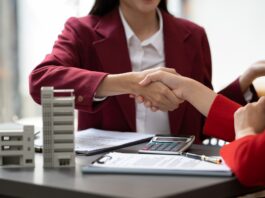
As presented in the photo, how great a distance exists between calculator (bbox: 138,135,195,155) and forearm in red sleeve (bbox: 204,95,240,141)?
77mm

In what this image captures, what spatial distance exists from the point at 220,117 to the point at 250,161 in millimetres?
303

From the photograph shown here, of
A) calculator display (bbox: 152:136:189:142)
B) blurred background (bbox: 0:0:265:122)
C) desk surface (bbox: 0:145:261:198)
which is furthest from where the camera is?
blurred background (bbox: 0:0:265:122)

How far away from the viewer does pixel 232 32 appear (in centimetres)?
347

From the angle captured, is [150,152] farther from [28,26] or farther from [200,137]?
[28,26]

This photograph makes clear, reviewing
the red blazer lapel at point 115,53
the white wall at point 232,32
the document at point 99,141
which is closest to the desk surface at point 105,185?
the document at point 99,141

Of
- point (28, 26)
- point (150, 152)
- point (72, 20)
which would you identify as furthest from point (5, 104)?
point (150, 152)

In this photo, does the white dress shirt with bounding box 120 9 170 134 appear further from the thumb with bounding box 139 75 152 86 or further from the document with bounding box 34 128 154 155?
the thumb with bounding box 139 75 152 86

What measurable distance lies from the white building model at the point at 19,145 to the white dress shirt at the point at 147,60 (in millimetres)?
642

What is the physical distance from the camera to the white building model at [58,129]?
126cm

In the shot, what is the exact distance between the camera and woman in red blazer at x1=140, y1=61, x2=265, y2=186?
3.70ft

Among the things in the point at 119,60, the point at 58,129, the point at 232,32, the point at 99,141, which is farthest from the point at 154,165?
the point at 232,32

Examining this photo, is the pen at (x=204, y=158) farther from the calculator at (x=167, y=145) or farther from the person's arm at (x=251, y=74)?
the person's arm at (x=251, y=74)

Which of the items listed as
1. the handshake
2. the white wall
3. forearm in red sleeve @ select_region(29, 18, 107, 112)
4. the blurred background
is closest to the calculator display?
the handshake

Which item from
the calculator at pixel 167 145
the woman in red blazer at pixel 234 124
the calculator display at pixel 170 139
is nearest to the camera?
the woman in red blazer at pixel 234 124
